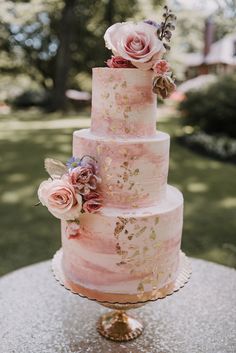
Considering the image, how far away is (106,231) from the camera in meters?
2.21

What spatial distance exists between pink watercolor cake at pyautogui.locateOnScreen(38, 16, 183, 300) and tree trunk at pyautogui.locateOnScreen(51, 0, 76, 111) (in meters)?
14.3

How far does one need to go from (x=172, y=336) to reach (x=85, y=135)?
1.21 m

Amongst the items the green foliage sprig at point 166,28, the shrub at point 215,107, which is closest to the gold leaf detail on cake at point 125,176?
the green foliage sprig at point 166,28

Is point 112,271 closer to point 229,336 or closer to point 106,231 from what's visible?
point 106,231

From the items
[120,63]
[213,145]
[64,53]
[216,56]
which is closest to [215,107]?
[213,145]

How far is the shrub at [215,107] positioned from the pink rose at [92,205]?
8763 millimetres

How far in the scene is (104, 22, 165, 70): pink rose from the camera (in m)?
2.06

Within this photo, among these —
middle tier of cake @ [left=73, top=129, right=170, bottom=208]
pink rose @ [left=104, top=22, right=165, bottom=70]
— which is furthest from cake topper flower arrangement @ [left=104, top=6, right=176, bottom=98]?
middle tier of cake @ [left=73, top=129, right=170, bottom=208]

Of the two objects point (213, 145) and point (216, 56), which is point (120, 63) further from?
point (216, 56)

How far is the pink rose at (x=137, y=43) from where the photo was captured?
2061mm

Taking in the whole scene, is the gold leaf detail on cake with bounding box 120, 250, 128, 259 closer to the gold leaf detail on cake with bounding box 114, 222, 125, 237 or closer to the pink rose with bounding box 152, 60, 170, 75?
the gold leaf detail on cake with bounding box 114, 222, 125, 237

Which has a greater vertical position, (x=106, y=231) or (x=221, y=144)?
(x=106, y=231)

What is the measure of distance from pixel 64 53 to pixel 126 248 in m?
16.7

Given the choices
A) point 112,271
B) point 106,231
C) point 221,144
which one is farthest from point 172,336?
point 221,144
